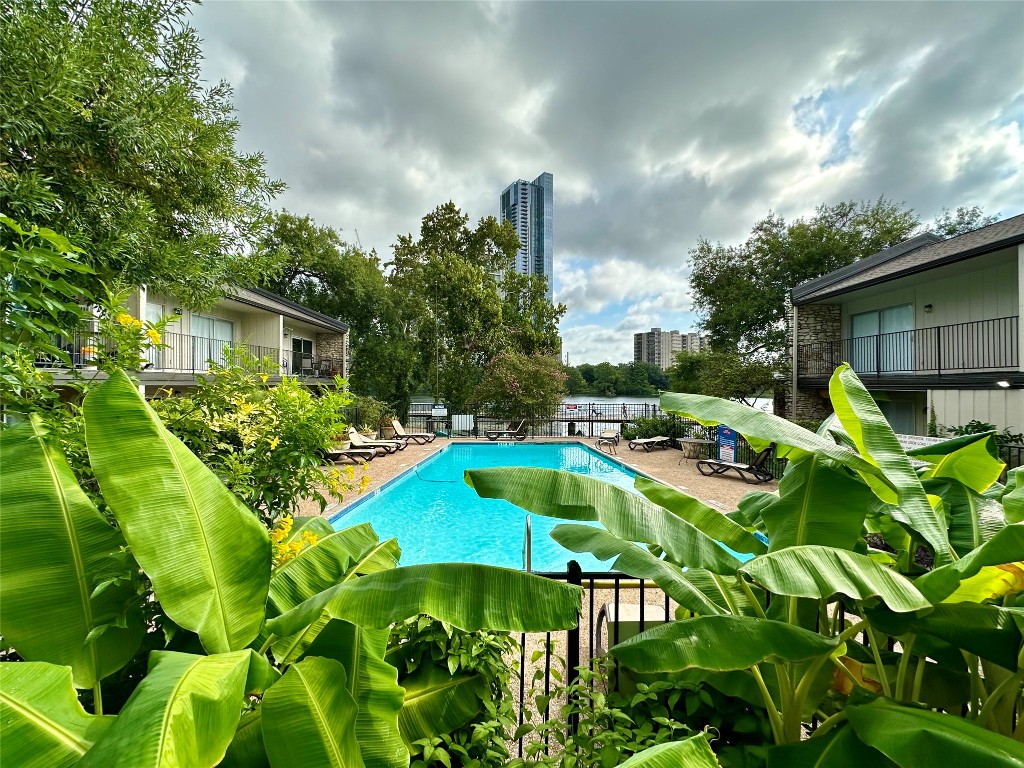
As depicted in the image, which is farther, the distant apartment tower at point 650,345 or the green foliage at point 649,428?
the distant apartment tower at point 650,345

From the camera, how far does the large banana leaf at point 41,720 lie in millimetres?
1028

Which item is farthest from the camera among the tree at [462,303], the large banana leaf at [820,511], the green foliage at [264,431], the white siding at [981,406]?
the tree at [462,303]

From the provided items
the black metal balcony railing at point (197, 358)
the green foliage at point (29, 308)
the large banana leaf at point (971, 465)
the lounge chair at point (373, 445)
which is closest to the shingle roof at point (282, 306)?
the black metal balcony railing at point (197, 358)

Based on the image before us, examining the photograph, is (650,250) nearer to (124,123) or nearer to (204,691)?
(124,123)

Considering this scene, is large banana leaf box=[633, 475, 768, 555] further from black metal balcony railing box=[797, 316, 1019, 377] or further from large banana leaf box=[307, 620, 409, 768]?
black metal balcony railing box=[797, 316, 1019, 377]

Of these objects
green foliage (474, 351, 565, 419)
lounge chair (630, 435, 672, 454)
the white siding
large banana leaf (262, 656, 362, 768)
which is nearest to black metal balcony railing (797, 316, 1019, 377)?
the white siding

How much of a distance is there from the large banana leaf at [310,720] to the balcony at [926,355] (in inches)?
608

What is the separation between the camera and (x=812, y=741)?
160 cm

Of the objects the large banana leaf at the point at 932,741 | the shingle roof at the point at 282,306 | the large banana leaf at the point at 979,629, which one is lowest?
the large banana leaf at the point at 932,741

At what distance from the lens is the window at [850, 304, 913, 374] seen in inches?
553

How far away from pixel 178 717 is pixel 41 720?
47 cm

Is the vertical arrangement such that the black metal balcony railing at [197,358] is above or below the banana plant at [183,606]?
above

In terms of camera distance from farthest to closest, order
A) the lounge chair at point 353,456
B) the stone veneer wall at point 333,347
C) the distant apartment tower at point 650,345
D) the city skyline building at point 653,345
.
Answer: the distant apartment tower at point 650,345
the city skyline building at point 653,345
the stone veneer wall at point 333,347
the lounge chair at point 353,456

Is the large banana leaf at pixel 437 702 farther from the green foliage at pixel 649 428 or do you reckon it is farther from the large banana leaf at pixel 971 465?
the green foliage at pixel 649 428
